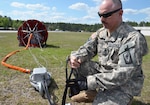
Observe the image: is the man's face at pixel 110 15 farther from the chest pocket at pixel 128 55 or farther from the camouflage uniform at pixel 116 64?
the chest pocket at pixel 128 55

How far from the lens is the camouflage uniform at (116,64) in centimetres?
232

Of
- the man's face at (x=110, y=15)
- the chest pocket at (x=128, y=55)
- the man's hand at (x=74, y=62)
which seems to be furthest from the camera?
the man's hand at (x=74, y=62)

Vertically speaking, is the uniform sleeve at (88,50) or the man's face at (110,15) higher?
the man's face at (110,15)

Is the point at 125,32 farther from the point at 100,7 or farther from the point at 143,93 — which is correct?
the point at 143,93

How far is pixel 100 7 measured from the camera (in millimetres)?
2471

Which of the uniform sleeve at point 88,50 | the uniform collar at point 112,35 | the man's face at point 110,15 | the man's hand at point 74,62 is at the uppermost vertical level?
the man's face at point 110,15

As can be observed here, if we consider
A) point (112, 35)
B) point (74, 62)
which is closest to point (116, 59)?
point (112, 35)

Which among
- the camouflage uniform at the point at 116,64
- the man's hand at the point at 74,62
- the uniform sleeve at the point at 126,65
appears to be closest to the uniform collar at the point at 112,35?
the camouflage uniform at the point at 116,64

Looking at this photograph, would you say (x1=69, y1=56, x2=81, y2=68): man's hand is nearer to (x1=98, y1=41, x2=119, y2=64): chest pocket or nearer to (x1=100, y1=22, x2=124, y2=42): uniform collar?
(x1=98, y1=41, x2=119, y2=64): chest pocket

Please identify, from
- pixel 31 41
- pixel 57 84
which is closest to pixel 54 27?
pixel 31 41

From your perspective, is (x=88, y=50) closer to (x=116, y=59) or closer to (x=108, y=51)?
(x=108, y=51)

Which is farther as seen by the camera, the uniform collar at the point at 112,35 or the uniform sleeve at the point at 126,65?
the uniform collar at the point at 112,35

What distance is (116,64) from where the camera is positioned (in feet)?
8.61

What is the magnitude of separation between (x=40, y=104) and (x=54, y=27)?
319ft
